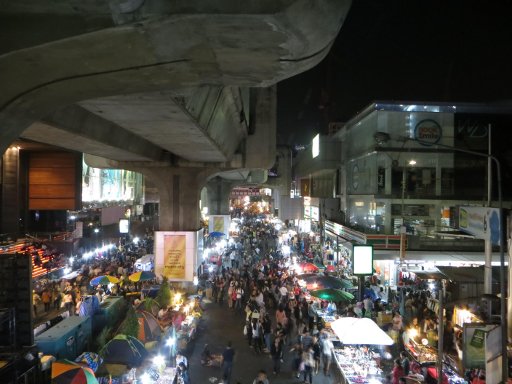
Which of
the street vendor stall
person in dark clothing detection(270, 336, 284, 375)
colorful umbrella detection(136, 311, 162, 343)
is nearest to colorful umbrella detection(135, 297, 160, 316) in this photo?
colorful umbrella detection(136, 311, 162, 343)

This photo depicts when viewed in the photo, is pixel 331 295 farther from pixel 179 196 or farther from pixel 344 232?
pixel 344 232

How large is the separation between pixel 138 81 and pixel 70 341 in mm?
10355

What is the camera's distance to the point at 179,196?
21328mm

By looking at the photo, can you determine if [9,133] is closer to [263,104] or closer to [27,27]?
[27,27]

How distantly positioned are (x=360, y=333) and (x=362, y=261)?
21.3ft

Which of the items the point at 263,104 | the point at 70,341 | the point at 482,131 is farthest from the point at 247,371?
the point at 482,131

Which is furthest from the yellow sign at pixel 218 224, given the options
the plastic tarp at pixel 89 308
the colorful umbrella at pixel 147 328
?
the colorful umbrella at pixel 147 328

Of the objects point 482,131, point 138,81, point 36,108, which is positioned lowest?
point 36,108

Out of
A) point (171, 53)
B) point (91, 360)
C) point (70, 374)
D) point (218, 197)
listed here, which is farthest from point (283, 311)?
point (218, 197)

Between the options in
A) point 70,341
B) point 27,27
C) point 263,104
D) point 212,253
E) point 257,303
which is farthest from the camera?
point 212,253

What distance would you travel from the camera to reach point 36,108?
14.0ft

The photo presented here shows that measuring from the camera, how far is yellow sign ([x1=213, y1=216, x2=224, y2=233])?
36531 mm

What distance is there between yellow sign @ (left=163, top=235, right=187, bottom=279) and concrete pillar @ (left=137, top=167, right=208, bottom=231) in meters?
1.11

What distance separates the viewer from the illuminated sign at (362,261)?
16.5 m
